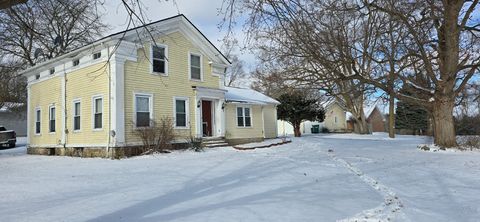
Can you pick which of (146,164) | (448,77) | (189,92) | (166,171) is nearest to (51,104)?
(189,92)

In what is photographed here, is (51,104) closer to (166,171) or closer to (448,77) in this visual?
(166,171)

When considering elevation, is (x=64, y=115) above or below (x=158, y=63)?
below

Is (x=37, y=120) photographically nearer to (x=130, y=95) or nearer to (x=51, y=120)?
(x=51, y=120)

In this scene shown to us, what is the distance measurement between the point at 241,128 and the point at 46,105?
1051 centimetres

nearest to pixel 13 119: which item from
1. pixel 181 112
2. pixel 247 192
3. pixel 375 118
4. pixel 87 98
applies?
pixel 87 98

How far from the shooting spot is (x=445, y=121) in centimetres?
1728

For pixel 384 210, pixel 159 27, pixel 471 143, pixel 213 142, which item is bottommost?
pixel 384 210

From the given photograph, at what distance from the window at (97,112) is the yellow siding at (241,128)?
22.7ft

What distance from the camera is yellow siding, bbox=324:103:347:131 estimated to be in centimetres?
4710

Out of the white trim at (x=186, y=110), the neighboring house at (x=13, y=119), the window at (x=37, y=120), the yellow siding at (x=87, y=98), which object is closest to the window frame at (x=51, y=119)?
the yellow siding at (x=87, y=98)

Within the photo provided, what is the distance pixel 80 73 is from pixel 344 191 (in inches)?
546

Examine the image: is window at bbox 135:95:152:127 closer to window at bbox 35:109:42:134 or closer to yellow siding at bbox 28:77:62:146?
yellow siding at bbox 28:77:62:146

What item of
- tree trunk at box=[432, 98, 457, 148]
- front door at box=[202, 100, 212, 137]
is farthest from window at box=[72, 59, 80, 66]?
tree trunk at box=[432, 98, 457, 148]

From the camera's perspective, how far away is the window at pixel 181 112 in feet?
59.6
